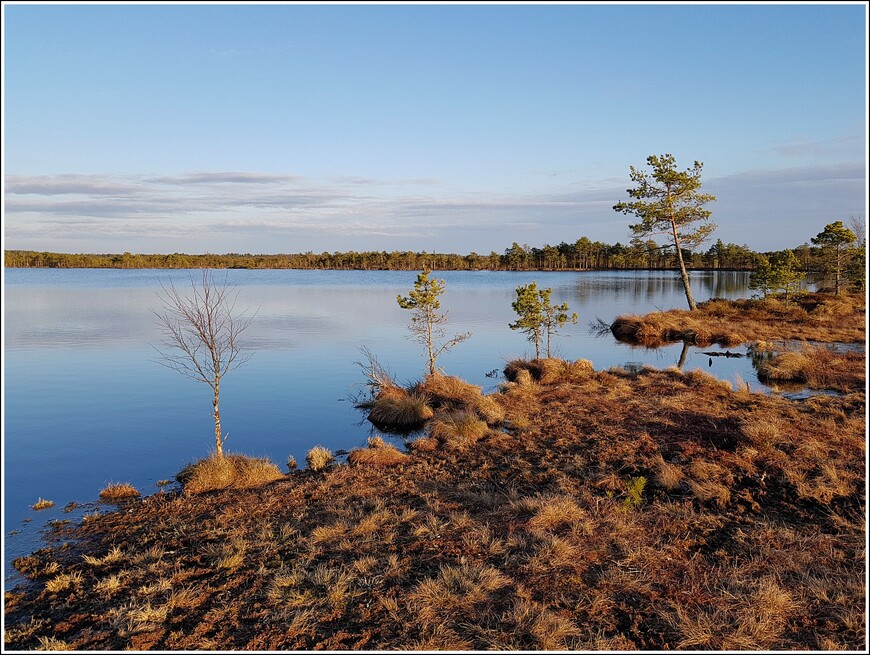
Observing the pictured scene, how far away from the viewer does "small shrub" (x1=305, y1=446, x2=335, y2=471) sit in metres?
12.0

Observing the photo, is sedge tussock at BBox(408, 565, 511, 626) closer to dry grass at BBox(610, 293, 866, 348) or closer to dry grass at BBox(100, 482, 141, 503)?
dry grass at BBox(100, 482, 141, 503)

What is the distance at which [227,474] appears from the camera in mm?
10719

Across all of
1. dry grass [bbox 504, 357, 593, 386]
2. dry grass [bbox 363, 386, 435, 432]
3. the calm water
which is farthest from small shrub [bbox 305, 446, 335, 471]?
dry grass [bbox 504, 357, 593, 386]

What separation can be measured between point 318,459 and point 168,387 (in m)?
11.1

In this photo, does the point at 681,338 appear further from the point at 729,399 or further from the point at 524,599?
the point at 524,599

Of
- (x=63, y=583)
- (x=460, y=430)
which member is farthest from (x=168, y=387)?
(x=63, y=583)

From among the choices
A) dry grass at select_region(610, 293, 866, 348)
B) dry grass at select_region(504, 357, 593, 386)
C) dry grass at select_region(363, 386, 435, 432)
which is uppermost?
dry grass at select_region(610, 293, 866, 348)

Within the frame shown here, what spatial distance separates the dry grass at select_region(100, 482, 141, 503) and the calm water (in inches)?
14.4

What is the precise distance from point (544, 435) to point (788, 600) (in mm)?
7500

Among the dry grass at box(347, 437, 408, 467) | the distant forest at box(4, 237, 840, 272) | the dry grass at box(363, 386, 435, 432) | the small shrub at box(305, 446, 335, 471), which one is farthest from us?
the distant forest at box(4, 237, 840, 272)

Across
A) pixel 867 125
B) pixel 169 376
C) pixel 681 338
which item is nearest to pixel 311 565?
pixel 867 125

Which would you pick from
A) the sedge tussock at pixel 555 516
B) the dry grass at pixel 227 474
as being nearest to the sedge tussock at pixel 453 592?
the sedge tussock at pixel 555 516

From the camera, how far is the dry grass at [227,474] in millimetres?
10492

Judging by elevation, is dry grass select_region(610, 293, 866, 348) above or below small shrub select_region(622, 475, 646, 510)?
above
